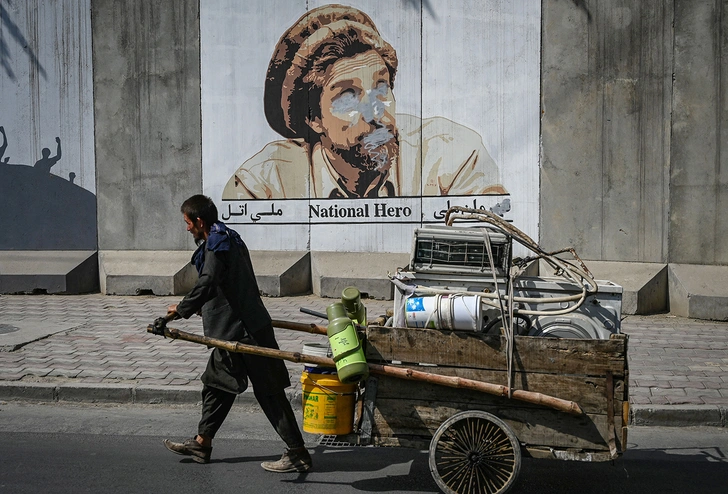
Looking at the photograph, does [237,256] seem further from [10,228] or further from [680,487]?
[10,228]

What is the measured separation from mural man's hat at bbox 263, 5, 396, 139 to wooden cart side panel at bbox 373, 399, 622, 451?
8.16 meters

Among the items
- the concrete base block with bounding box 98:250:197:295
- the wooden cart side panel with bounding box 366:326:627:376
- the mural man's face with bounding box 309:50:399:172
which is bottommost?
the concrete base block with bounding box 98:250:197:295

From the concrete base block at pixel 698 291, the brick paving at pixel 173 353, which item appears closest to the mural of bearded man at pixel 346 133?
the brick paving at pixel 173 353

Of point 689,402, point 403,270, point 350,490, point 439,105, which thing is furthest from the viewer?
point 439,105

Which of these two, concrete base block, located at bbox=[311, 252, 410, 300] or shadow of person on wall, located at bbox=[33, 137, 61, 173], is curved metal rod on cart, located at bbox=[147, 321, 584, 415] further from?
shadow of person on wall, located at bbox=[33, 137, 61, 173]

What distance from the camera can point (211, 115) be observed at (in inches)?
474

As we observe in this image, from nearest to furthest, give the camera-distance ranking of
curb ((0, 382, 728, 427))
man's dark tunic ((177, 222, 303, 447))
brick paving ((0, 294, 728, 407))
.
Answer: man's dark tunic ((177, 222, 303, 447)) → curb ((0, 382, 728, 427)) → brick paving ((0, 294, 728, 407))

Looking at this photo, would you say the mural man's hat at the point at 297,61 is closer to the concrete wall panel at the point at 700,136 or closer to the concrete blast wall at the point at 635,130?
the concrete blast wall at the point at 635,130

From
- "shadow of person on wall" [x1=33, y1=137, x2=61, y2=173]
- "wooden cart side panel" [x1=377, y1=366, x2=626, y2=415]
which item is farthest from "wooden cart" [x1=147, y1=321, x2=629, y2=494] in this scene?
"shadow of person on wall" [x1=33, y1=137, x2=61, y2=173]

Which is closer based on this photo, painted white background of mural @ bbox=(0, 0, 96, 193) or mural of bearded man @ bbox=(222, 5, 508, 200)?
mural of bearded man @ bbox=(222, 5, 508, 200)

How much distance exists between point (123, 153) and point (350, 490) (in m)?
9.49

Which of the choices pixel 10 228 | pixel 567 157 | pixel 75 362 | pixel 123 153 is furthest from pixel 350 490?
pixel 10 228

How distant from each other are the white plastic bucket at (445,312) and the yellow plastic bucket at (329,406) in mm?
570

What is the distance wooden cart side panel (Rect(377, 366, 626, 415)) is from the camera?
400 cm
